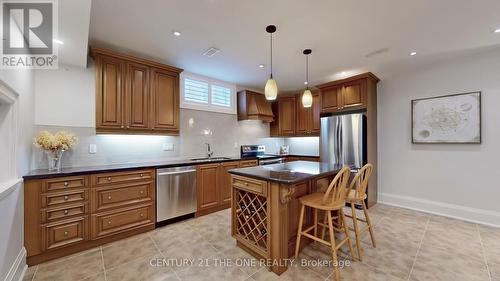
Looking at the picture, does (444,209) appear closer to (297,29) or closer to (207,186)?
(297,29)

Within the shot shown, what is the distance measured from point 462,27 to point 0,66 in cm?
457

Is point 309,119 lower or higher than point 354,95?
lower

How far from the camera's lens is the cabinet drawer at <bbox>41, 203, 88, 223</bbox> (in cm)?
204

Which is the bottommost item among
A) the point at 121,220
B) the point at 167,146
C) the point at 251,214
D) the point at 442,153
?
the point at 121,220

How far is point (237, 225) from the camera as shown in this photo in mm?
2350

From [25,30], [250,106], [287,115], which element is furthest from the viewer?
[287,115]

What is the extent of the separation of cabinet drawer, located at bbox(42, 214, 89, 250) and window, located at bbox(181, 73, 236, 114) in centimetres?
227

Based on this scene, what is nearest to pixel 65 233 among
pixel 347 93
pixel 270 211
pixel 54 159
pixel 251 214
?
pixel 54 159

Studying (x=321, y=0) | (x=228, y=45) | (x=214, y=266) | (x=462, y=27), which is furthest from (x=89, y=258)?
(x=462, y=27)

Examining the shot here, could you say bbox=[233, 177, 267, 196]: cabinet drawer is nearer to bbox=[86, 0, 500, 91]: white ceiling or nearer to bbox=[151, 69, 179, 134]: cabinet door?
bbox=[151, 69, 179, 134]: cabinet door

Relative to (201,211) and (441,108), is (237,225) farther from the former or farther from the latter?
(441,108)

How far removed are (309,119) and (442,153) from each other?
247 centimetres

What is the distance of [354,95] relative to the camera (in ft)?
12.4

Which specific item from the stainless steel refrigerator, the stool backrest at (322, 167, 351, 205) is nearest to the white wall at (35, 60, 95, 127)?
the stool backrest at (322, 167, 351, 205)
